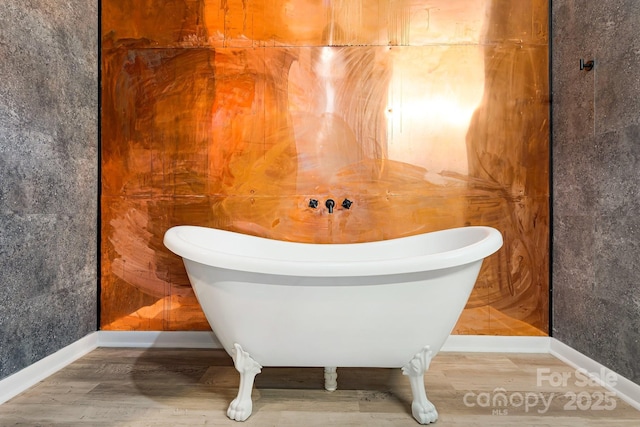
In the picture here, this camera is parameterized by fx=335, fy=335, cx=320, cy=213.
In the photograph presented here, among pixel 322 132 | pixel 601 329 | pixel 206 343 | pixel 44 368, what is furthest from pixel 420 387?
pixel 44 368

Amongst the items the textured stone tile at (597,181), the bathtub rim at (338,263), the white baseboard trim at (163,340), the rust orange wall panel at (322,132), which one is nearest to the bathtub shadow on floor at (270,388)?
the white baseboard trim at (163,340)

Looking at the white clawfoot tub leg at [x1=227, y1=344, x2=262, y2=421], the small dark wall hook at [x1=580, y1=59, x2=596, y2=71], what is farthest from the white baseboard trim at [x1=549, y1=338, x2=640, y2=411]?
the white clawfoot tub leg at [x1=227, y1=344, x2=262, y2=421]

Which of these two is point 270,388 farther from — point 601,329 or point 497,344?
point 601,329

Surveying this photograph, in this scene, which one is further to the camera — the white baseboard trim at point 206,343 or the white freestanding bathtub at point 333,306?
the white baseboard trim at point 206,343

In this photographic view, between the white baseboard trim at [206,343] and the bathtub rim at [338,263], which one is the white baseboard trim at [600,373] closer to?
the white baseboard trim at [206,343]

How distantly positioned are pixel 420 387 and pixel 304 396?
1.40ft

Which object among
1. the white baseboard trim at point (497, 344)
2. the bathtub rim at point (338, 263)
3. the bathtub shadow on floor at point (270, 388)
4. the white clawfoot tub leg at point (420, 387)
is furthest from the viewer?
the white baseboard trim at point (497, 344)

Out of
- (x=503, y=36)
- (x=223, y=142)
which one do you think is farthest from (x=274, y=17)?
(x=503, y=36)

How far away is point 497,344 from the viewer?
1.64m

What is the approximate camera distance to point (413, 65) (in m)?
1.68

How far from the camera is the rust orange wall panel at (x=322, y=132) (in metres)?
1.67

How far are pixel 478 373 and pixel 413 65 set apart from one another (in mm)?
1458

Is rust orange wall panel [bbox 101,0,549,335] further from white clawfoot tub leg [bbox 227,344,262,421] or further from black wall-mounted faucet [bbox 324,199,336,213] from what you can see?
white clawfoot tub leg [bbox 227,344,262,421]

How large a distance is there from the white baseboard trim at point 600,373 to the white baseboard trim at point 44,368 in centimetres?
225
